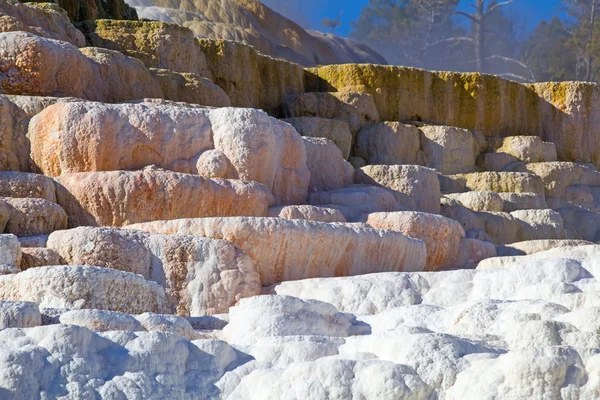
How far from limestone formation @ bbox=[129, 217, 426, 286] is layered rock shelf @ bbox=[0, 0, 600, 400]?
14mm

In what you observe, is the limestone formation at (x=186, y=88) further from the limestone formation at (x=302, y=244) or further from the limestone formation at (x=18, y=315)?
the limestone formation at (x=18, y=315)

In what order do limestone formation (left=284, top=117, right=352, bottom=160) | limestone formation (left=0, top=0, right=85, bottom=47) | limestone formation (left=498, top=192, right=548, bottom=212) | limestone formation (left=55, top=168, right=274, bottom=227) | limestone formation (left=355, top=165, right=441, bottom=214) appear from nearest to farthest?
limestone formation (left=55, top=168, right=274, bottom=227)
limestone formation (left=355, top=165, right=441, bottom=214)
limestone formation (left=0, top=0, right=85, bottom=47)
limestone formation (left=498, top=192, right=548, bottom=212)
limestone formation (left=284, top=117, right=352, bottom=160)

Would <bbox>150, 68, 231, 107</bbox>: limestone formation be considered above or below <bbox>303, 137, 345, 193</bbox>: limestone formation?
above

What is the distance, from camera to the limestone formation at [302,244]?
682cm

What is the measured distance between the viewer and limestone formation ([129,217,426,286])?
682cm

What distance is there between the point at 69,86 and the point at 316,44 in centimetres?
2081

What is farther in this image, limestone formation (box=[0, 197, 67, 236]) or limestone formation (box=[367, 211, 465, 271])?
limestone formation (box=[367, 211, 465, 271])

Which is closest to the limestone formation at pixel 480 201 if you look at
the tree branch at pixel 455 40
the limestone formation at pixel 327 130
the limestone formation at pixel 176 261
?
the limestone formation at pixel 327 130

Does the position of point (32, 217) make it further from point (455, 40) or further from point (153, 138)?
point (455, 40)

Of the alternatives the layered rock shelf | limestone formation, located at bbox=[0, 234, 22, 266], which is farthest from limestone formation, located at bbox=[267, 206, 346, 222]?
limestone formation, located at bbox=[0, 234, 22, 266]

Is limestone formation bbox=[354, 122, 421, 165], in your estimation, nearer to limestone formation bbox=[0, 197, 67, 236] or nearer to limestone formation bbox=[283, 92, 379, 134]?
limestone formation bbox=[283, 92, 379, 134]

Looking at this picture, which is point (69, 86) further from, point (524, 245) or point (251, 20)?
point (251, 20)

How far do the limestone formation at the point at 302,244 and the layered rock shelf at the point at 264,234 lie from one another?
1 cm

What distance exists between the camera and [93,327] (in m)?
3.90
